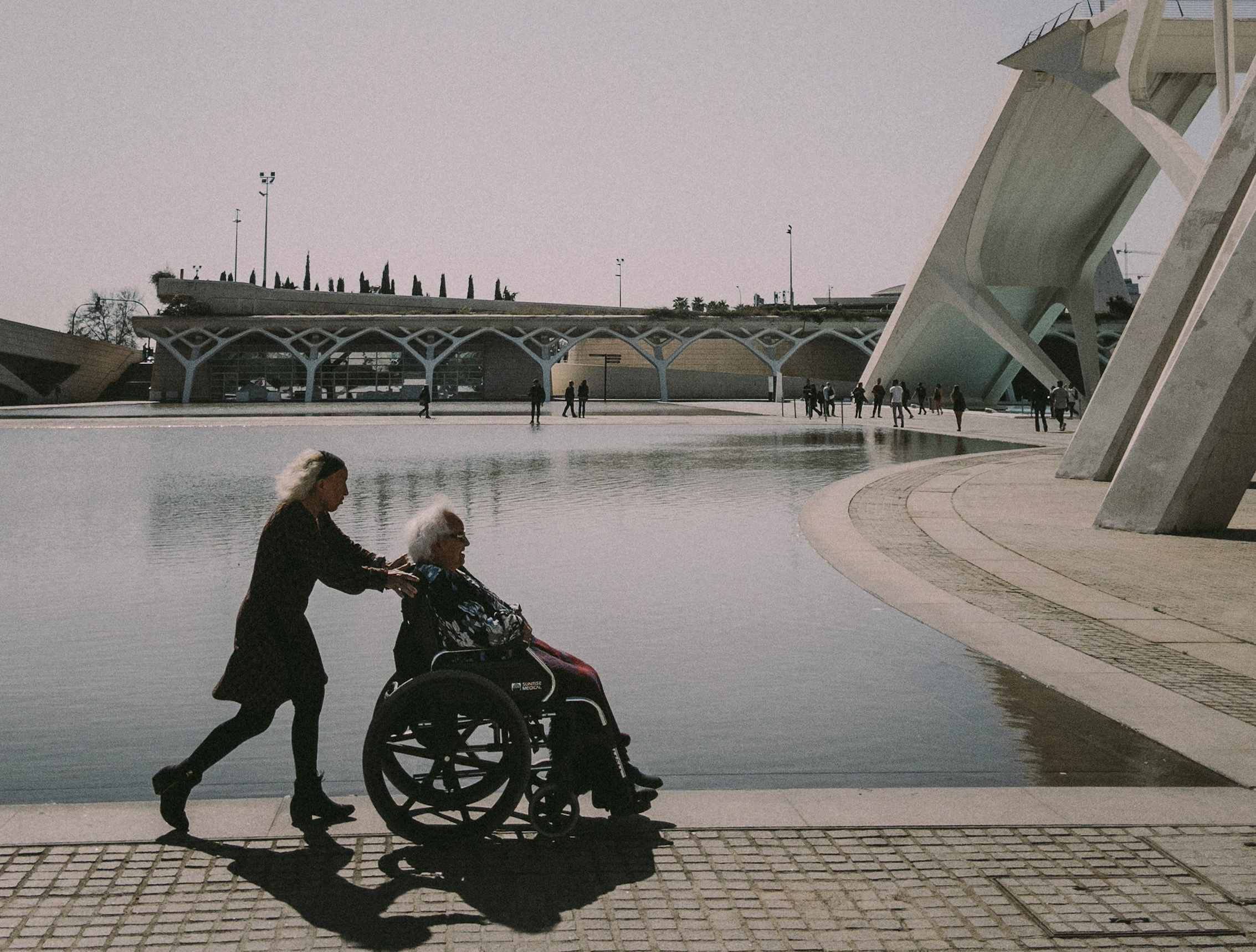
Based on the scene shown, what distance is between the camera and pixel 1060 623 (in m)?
7.66

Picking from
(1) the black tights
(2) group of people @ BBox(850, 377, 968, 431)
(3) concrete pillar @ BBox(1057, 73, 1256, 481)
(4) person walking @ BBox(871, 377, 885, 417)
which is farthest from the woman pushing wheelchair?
(4) person walking @ BBox(871, 377, 885, 417)

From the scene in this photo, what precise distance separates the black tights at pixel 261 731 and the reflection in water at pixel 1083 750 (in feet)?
8.65

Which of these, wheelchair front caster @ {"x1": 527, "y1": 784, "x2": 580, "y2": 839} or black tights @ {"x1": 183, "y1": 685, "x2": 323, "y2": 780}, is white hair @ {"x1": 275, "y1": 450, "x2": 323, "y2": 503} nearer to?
black tights @ {"x1": 183, "y1": 685, "x2": 323, "y2": 780}

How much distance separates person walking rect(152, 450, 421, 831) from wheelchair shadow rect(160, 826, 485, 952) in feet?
0.65

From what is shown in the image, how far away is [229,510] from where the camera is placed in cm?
1334

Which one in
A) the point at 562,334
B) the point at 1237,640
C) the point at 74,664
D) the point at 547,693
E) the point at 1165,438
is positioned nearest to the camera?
the point at 547,693

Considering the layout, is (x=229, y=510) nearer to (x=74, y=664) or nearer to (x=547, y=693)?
(x=74, y=664)

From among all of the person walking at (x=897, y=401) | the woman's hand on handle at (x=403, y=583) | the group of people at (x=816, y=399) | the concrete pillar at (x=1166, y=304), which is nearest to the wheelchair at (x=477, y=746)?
the woman's hand on handle at (x=403, y=583)

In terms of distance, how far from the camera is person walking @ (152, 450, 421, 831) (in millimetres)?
4102

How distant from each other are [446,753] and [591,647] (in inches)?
112

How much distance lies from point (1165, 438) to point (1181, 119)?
32131 mm

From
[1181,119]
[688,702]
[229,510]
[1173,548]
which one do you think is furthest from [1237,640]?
[1181,119]

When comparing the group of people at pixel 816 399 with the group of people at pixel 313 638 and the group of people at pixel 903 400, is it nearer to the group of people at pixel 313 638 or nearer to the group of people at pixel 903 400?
the group of people at pixel 903 400

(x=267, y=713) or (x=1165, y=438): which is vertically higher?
(x=1165, y=438)
